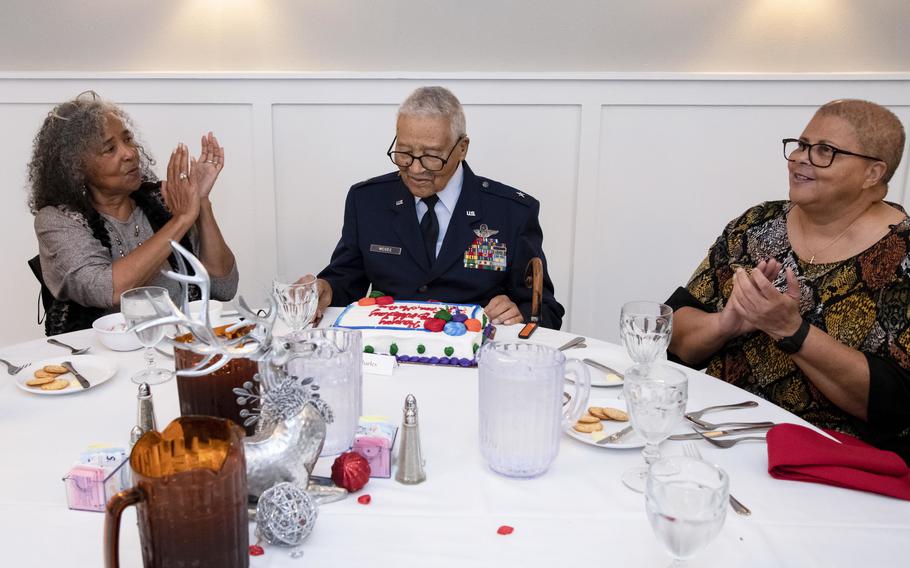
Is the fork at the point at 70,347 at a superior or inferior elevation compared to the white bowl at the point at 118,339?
inferior

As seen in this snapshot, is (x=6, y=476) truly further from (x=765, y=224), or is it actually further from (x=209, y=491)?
(x=765, y=224)

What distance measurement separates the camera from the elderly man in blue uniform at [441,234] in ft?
7.59

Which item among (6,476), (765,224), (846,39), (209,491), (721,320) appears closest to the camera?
(209,491)

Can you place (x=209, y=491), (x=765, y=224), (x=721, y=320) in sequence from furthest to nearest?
(x=765, y=224) → (x=721, y=320) → (x=209, y=491)

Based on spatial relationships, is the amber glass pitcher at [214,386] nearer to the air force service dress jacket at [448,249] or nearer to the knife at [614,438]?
the knife at [614,438]

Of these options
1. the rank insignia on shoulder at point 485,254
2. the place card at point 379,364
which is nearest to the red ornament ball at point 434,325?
the place card at point 379,364

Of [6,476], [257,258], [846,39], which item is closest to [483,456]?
[6,476]

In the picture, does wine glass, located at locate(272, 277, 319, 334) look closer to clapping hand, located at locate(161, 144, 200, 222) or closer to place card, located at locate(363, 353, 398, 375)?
place card, located at locate(363, 353, 398, 375)

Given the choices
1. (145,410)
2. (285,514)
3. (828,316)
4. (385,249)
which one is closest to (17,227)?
(385,249)

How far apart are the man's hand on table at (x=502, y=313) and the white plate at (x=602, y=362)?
0.25 meters

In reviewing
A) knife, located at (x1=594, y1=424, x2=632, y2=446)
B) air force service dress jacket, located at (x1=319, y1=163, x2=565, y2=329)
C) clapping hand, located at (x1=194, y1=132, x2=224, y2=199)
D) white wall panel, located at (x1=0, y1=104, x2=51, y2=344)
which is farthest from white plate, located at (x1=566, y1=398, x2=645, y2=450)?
white wall panel, located at (x1=0, y1=104, x2=51, y2=344)

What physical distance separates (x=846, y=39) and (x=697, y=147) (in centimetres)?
80

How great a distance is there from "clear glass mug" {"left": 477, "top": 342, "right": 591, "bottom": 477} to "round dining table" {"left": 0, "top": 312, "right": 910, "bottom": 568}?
Answer: 0.12ft

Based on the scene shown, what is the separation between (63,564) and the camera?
3.06 feet
